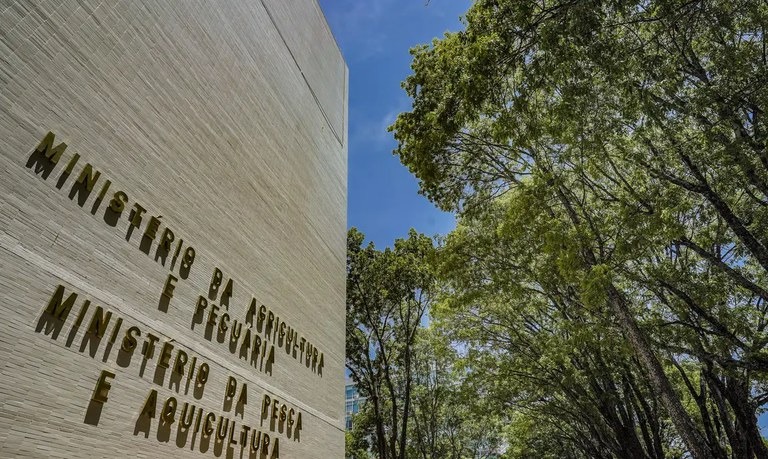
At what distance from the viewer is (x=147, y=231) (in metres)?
3.57

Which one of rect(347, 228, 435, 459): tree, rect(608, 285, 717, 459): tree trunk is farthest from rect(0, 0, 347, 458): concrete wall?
rect(347, 228, 435, 459): tree

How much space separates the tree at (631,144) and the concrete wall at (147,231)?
312cm

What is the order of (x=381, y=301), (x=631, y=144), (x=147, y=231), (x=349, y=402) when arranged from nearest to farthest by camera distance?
(x=147, y=231)
(x=631, y=144)
(x=381, y=301)
(x=349, y=402)

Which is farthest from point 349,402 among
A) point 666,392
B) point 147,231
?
point 147,231

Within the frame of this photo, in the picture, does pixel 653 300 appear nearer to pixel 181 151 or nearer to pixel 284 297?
pixel 284 297

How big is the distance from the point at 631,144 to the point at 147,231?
9.18m

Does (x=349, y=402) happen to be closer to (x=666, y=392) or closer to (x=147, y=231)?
(x=666, y=392)

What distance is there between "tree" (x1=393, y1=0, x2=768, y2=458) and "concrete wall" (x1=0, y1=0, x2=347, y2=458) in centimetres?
312

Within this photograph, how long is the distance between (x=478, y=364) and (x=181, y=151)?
1101cm

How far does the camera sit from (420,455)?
17.8 metres

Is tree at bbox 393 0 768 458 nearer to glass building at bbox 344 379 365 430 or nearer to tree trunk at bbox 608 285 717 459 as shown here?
tree trunk at bbox 608 285 717 459

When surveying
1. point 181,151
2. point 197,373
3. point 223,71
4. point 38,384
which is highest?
point 223,71

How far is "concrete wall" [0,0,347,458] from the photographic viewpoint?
2664 mm

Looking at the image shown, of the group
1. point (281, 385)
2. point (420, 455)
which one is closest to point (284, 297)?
point (281, 385)
